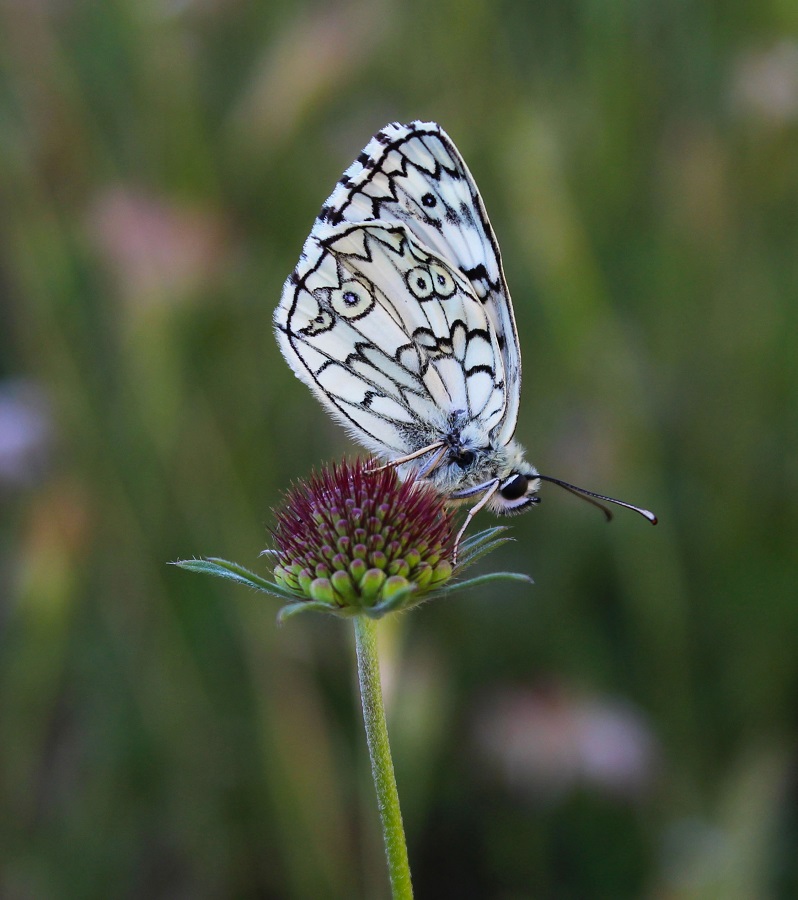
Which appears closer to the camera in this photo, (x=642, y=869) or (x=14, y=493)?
(x=642, y=869)

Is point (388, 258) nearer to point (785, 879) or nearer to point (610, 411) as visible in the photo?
point (610, 411)

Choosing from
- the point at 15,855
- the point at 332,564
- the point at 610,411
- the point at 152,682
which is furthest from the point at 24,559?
the point at 610,411

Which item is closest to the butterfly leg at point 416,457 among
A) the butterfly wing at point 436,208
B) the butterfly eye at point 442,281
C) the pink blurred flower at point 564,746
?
the butterfly wing at point 436,208

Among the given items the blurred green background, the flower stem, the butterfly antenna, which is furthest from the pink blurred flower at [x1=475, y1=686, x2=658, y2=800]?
the flower stem

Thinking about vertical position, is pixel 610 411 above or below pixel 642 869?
above

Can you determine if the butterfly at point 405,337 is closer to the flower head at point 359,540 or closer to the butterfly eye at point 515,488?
the butterfly eye at point 515,488
